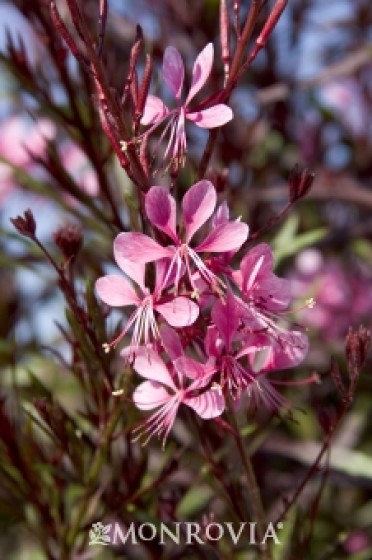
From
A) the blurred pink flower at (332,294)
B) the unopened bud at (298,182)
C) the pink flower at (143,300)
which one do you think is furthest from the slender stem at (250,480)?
the blurred pink flower at (332,294)

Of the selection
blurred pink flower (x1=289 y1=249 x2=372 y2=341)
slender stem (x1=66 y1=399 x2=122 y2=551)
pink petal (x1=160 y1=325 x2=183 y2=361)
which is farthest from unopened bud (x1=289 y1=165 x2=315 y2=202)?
blurred pink flower (x1=289 y1=249 x2=372 y2=341)

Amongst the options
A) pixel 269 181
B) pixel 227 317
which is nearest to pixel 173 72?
pixel 227 317

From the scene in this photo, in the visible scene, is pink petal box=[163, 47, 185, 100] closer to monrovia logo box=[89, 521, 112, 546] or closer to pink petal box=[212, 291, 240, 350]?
pink petal box=[212, 291, 240, 350]

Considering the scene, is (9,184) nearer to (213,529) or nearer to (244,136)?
(244,136)

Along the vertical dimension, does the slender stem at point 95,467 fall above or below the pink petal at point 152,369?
below

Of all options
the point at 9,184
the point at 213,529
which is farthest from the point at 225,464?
the point at 9,184

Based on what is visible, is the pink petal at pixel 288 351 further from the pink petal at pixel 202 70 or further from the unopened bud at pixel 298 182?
the pink petal at pixel 202 70
